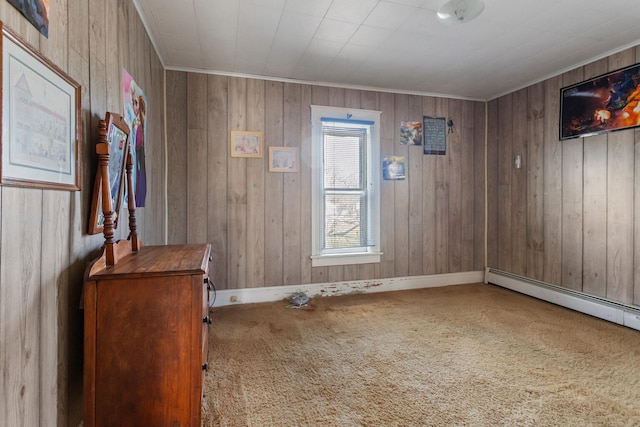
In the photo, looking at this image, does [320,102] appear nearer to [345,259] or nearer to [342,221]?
[342,221]

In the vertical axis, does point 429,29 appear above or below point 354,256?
above

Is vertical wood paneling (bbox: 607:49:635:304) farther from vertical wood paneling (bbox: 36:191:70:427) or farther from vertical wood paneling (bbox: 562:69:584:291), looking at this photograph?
vertical wood paneling (bbox: 36:191:70:427)

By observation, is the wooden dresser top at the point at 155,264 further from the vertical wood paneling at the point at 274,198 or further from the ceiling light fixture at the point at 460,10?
the ceiling light fixture at the point at 460,10

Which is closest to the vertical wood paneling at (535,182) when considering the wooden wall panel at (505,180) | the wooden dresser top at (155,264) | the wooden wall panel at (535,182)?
the wooden wall panel at (535,182)

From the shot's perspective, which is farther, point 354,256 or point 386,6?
point 354,256

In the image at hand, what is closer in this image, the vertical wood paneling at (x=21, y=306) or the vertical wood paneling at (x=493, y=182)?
the vertical wood paneling at (x=21, y=306)

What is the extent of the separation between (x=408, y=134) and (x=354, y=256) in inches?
68.8

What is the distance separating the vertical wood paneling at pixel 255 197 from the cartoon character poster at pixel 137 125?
47.7 inches

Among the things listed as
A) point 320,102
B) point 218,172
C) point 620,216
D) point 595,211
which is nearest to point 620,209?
point 620,216

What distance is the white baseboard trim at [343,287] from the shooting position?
342cm

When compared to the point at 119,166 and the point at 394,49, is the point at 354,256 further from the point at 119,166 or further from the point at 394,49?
the point at 119,166

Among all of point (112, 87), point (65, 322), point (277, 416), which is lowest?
point (277, 416)

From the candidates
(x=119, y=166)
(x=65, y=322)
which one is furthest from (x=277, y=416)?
(x=119, y=166)

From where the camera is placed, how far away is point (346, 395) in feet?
5.98
